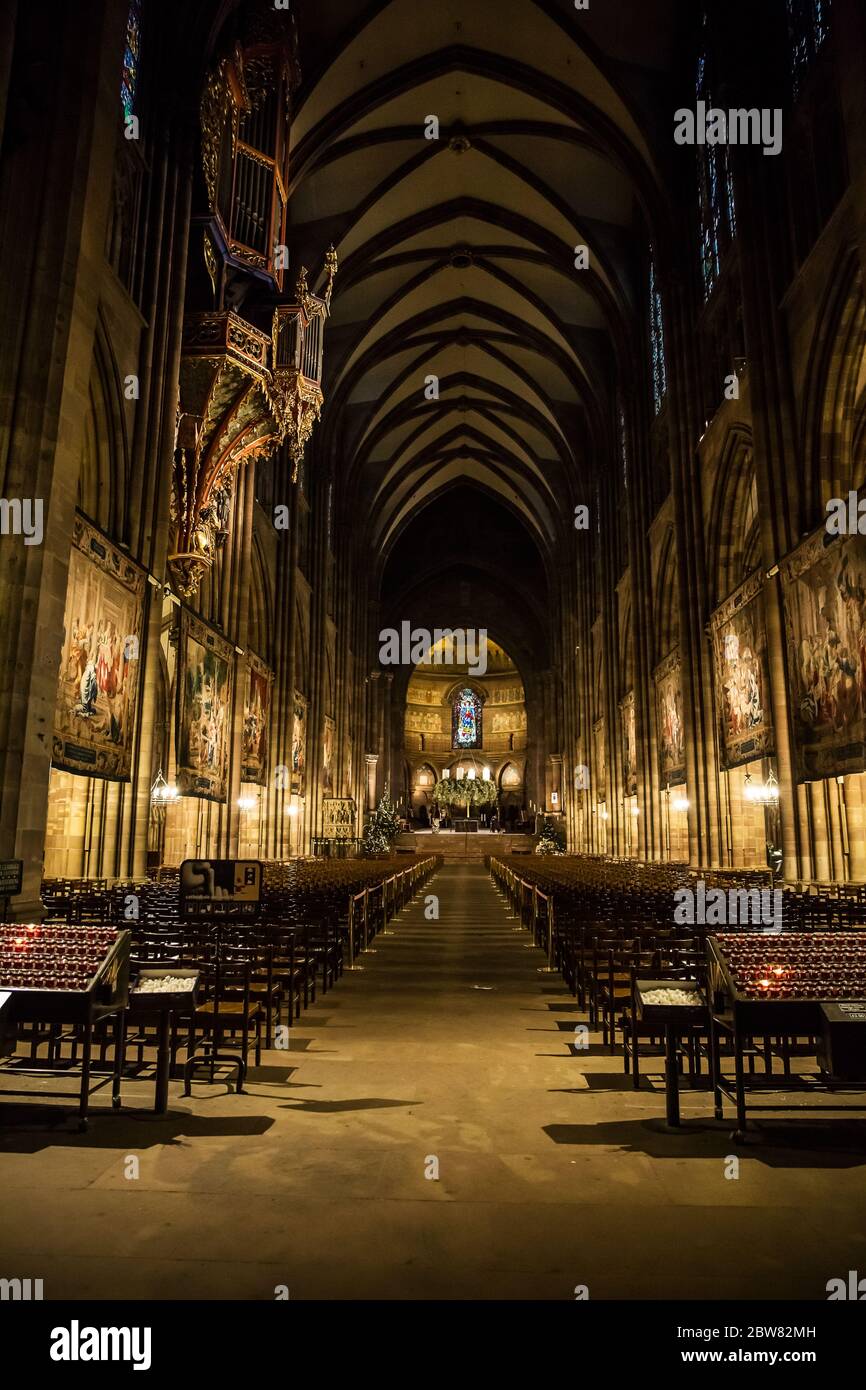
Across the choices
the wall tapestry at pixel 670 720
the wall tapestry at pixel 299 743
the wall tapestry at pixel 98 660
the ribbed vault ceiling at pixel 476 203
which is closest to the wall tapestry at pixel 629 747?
the wall tapestry at pixel 670 720

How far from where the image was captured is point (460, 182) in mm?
30500

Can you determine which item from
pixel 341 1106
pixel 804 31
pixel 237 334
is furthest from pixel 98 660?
pixel 804 31

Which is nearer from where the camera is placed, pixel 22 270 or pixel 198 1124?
pixel 198 1124

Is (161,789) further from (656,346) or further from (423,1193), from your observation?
(656,346)

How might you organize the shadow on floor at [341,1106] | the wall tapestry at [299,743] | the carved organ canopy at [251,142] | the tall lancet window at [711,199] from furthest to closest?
the wall tapestry at [299,743], the tall lancet window at [711,199], the carved organ canopy at [251,142], the shadow on floor at [341,1106]

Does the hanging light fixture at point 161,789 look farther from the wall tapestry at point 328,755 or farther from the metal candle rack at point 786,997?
the wall tapestry at point 328,755

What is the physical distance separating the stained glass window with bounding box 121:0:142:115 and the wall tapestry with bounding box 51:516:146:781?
28.2 feet

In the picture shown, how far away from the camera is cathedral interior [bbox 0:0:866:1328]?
3998 mm

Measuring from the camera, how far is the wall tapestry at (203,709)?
59.6 ft

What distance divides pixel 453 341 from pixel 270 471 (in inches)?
640

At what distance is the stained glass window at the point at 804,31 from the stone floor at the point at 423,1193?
1785cm
